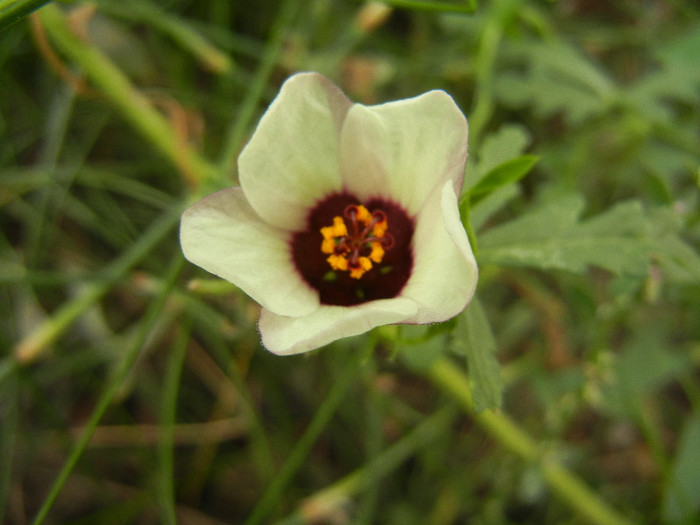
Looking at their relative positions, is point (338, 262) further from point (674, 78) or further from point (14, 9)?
point (674, 78)

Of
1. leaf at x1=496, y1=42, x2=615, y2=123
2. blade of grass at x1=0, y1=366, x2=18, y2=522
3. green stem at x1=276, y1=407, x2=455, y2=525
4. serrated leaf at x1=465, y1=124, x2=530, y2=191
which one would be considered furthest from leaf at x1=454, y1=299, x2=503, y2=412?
blade of grass at x1=0, y1=366, x2=18, y2=522

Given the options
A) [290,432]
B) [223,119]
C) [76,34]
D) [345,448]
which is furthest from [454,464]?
[76,34]

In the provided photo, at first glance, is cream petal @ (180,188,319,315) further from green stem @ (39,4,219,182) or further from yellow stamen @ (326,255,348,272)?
green stem @ (39,4,219,182)

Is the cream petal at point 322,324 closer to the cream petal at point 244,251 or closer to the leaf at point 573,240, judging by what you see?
the cream petal at point 244,251

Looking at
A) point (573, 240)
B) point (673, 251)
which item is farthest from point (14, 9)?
point (673, 251)

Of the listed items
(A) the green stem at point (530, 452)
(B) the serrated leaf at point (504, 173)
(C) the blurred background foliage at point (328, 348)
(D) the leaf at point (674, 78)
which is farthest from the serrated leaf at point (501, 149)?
(D) the leaf at point (674, 78)

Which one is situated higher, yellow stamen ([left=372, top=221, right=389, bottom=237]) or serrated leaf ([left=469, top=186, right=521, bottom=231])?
yellow stamen ([left=372, top=221, right=389, bottom=237])

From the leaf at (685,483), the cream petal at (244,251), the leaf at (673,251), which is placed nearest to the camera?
the cream petal at (244,251)
